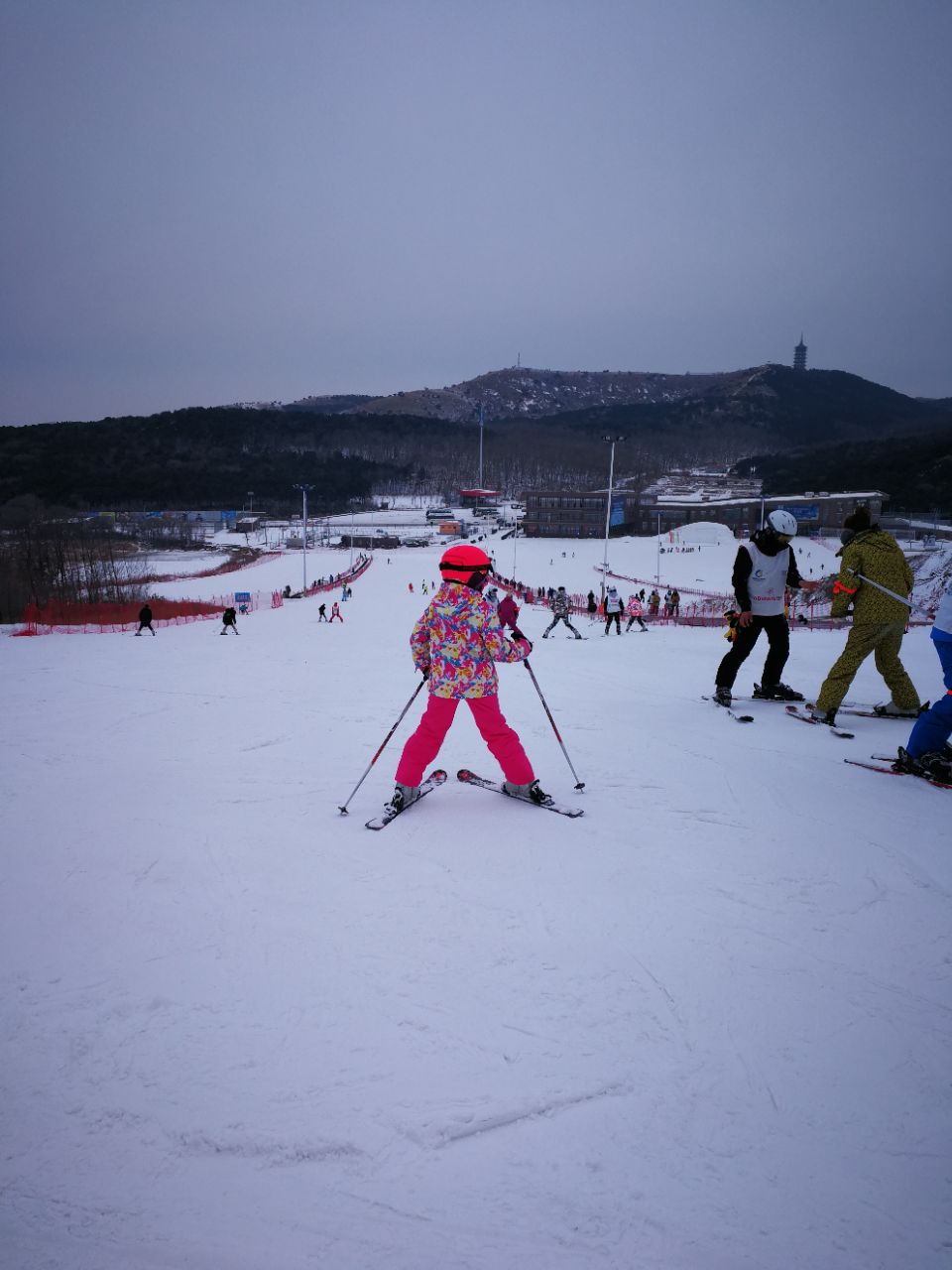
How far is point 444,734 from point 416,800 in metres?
0.53

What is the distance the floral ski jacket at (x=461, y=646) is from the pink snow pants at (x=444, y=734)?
75mm

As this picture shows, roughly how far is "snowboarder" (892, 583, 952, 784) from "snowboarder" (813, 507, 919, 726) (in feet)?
3.64

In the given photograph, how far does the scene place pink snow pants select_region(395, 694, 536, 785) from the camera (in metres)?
3.83

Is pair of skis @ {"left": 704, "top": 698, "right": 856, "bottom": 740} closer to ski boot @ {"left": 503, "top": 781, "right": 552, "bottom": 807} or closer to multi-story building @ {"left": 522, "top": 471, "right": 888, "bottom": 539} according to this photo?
ski boot @ {"left": 503, "top": 781, "right": 552, "bottom": 807}

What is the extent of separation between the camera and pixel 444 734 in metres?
3.89

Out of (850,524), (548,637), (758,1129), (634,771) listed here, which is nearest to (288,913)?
(758,1129)

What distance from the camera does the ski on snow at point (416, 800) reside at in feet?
12.2

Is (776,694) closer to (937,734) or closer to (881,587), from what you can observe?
(881,587)

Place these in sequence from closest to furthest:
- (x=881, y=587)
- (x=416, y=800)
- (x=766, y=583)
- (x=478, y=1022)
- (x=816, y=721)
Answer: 1. (x=478, y=1022)
2. (x=416, y=800)
3. (x=881, y=587)
4. (x=816, y=721)
5. (x=766, y=583)

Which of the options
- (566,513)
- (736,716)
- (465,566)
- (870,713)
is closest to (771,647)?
(736,716)

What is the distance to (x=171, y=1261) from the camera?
5.04 feet

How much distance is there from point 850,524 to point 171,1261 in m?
6.17

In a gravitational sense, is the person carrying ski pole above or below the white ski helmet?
below

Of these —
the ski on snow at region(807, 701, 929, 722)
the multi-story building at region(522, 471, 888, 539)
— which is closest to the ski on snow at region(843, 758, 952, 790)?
the ski on snow at region(807, 701, 929, 722)
